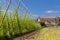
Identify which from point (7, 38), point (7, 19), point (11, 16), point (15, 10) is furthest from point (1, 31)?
point (15, 10)

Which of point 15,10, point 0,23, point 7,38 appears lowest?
point 7,38

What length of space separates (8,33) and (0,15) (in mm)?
727

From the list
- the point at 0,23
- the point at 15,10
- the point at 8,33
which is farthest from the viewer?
the point at 15,10

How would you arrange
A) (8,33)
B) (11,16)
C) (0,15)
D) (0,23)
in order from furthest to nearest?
1. (11,16)
2. (8,33)
3. (0,15)
4. (0,23)

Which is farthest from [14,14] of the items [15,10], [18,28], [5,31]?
[5,31]

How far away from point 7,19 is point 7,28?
0.32 m

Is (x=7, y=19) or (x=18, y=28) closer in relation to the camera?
(x=7, y=19)

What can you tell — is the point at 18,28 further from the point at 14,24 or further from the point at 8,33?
the point at 8,33

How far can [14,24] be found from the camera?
723 centimetres

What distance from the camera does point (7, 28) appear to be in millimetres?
6199

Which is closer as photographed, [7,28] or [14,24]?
[7,28]

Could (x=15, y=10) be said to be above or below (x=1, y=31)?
above

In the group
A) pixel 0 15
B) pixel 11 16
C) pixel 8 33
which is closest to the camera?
pixel 0 15

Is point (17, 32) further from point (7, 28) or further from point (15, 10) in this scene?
point (7, 28)
